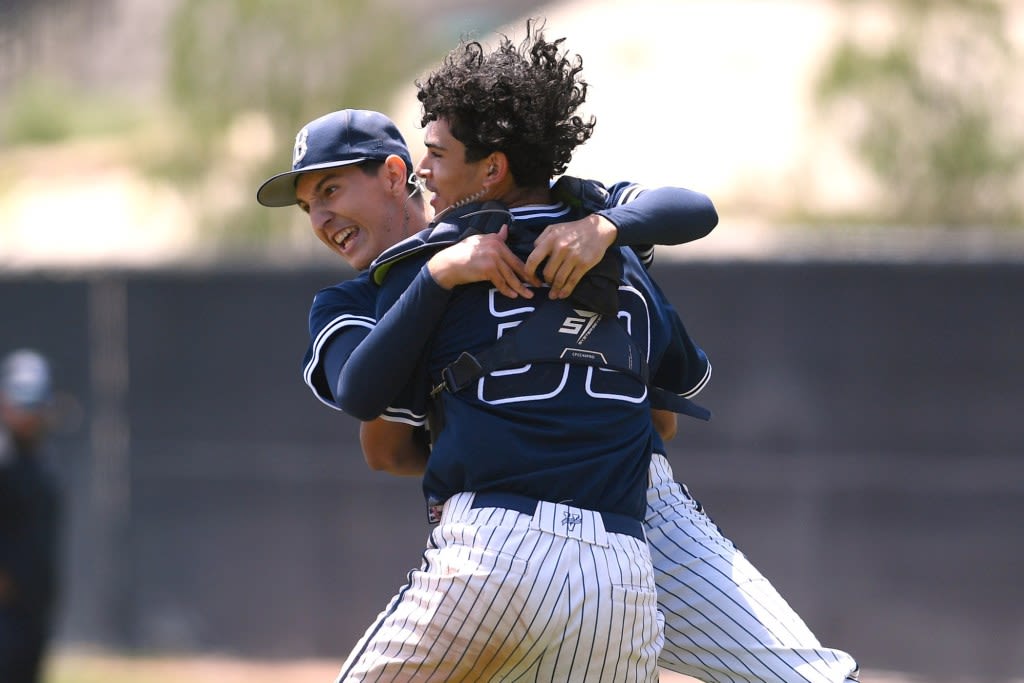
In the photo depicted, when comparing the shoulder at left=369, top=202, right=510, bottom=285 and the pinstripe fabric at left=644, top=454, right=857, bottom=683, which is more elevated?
the shoulder at left=369, top=202, right=510, bottom=285

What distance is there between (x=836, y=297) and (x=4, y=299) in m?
5.45

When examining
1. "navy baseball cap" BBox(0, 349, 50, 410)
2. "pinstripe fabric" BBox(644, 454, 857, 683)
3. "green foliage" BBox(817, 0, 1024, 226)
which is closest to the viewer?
"pinstripe fabric" BBox(644, 454, 857, 683)

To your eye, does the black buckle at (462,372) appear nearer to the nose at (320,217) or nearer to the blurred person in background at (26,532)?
the nose at (320,217)

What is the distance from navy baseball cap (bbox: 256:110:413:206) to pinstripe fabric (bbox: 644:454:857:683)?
102 cm

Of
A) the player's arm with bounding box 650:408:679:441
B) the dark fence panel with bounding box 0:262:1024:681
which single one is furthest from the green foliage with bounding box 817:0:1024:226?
the player's arm with bounding box 650:408:679:441

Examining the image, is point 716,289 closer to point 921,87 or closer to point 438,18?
point 921,87

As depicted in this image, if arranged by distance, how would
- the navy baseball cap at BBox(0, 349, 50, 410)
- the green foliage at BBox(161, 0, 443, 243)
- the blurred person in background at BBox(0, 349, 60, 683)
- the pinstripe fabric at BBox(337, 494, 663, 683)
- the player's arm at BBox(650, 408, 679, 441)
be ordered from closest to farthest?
the pinstripe fabric at BBox(337, 494, 663, 683)
the player's arm at BBox(650, 408, 679, 441)
the blurred person in background at BBox(0, 349, 60, 683)
the navy baseball cap at BBox(0, 349, 50, 410)
the green foliage at BBox(161, 0, 443, 243)

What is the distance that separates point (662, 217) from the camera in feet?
→ 9.95

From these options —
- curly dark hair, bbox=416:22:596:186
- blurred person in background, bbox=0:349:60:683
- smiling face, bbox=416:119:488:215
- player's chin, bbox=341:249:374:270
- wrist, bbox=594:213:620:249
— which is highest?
curly dark hair, bbox=416:22:596:186

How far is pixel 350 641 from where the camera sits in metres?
8.94

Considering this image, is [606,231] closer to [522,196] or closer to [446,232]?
[522,196]

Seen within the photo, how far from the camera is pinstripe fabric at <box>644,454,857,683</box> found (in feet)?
10.1

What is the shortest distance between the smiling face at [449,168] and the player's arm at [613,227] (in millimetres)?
190

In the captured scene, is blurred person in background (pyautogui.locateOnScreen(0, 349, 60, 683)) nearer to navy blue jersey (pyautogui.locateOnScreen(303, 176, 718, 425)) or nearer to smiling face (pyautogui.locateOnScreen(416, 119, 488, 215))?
navy blue jersey (pyautogui.locateOnScreen(303, 176, 718, 425))
